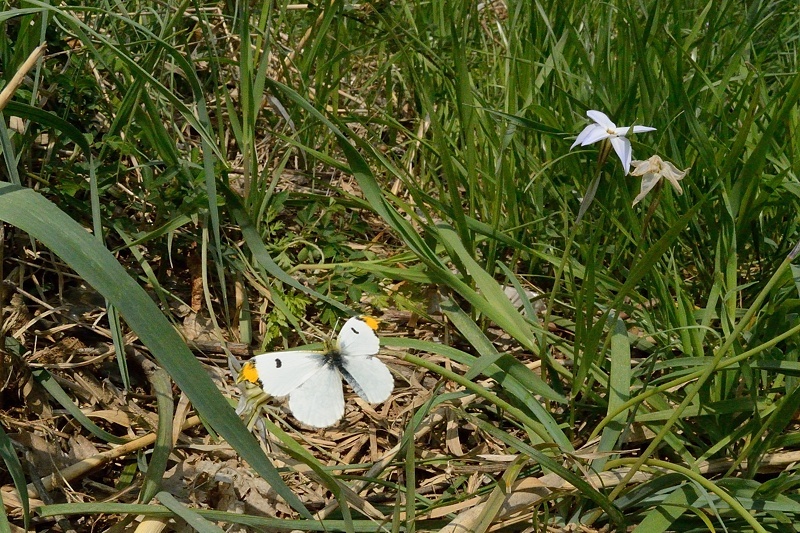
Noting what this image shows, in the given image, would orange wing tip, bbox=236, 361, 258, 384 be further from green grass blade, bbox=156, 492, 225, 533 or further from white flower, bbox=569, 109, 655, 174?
white flower, bbox=569, 109, 655, 174


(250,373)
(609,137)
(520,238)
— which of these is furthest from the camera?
(520,238)

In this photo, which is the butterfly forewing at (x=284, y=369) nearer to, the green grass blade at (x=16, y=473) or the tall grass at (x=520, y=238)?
the tall grass at (x=520, y=238)

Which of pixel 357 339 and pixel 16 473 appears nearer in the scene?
pixel 16 473

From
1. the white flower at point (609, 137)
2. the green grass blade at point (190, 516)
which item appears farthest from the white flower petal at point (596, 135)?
the green grass blade at point (190, 516)

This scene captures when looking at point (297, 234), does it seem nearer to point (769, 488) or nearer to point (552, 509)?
point (552, 509)

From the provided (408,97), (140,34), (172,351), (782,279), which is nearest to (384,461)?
(172,351)

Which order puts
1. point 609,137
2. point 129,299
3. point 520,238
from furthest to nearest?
point 520,238 → point 609,137 → point 129,299

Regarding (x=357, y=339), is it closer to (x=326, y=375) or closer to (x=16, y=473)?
(x=326, y=375)

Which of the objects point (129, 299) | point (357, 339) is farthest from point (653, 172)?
point (129, 299)
